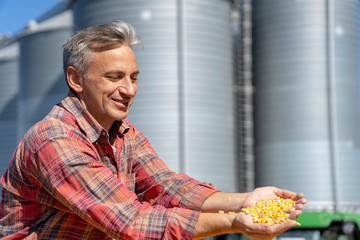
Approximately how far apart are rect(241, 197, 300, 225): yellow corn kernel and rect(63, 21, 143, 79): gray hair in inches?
33.2

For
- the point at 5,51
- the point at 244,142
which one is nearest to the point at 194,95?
the point at 244,142

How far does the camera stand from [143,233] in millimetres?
2143

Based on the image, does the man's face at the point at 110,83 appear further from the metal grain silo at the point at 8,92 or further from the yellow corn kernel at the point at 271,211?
the metal grain silo at the point at 8,92

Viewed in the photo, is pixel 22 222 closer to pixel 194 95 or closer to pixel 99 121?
pixel 99 121

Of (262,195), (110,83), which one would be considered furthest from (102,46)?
(262,195)

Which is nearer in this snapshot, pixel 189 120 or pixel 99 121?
pixel 99 121

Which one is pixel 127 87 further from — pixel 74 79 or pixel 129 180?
pixel 129 180

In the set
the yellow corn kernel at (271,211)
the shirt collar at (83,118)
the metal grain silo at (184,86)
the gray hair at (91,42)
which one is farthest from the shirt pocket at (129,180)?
the metal grain silo at (184,86)

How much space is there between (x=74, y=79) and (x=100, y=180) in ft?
1.70

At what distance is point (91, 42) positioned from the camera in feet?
8.07

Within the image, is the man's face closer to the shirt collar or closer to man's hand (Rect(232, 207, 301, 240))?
the shirt collar

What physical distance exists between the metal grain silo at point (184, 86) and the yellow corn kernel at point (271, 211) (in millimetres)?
20599

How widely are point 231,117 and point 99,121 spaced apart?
2198 centimetres

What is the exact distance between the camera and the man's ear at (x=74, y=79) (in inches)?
98.8
